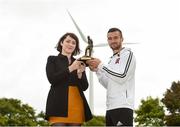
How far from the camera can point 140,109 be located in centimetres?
5412

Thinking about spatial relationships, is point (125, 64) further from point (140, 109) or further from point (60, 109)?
point (140, 109)

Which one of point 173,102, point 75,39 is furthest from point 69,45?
point 173,102

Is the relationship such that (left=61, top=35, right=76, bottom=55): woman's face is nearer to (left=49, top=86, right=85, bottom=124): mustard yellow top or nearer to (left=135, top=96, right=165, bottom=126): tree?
(left=49, top=86, right=85, bottom=124): mustard yellow top

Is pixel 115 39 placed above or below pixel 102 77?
above

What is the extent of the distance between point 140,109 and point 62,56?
47.6 meters

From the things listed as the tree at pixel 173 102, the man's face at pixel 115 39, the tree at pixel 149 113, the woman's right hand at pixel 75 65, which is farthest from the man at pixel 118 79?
the tree at pixel 173 102

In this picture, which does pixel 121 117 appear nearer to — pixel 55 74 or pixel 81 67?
pixel 81 67

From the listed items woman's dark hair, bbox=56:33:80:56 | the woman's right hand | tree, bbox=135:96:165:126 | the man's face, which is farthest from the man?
tree, bbox=135:96:165:126

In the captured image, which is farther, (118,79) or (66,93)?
(66,93)

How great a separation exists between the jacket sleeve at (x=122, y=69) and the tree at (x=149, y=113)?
46.4 meters

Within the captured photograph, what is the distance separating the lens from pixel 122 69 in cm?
675

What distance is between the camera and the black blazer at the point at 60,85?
672cm

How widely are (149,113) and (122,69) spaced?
4659cm

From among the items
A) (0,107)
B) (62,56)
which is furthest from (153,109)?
(62,56)
